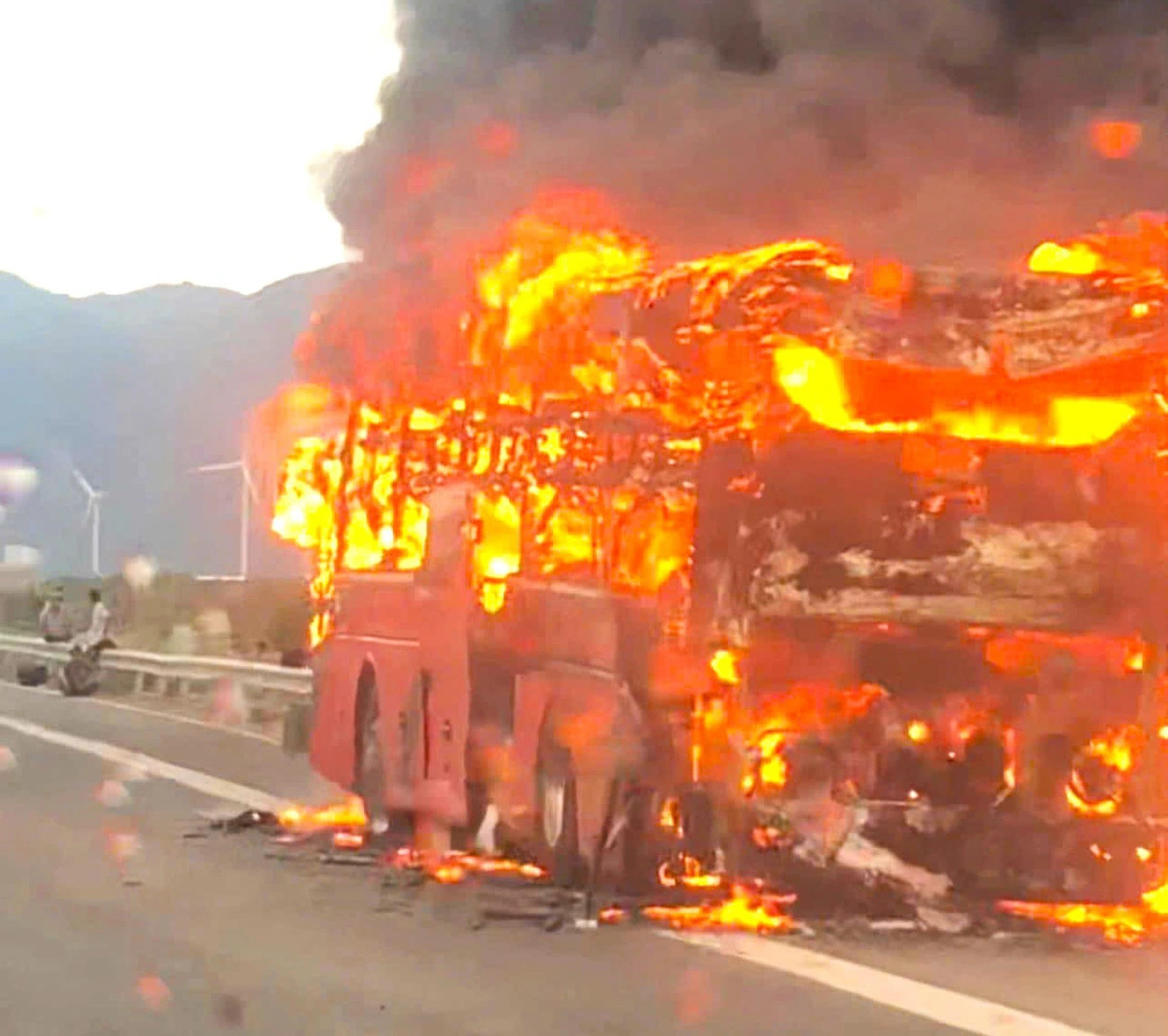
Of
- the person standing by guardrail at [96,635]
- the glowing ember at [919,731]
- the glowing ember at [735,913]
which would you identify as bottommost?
the glowing ember at [735,913]

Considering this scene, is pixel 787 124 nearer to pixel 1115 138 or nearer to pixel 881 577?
pixel 1115 138

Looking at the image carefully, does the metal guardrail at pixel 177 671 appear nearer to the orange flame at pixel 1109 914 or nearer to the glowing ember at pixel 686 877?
the glowing ember at pixel 686 877

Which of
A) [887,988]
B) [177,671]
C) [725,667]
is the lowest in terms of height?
[887,988]

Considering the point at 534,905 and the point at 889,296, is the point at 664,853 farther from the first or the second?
the point at 889,296

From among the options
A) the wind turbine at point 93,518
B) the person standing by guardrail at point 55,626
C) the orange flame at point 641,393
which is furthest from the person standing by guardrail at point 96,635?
the wind turbine at point 93,518

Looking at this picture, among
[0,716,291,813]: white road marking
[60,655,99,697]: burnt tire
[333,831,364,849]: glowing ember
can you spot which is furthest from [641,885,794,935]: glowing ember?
[60,655,99,697]: burnt tire

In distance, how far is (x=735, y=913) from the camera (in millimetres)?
10180

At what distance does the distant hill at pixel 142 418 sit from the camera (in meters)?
105

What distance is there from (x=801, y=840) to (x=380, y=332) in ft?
20.1

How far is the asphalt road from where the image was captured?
25.9 feet

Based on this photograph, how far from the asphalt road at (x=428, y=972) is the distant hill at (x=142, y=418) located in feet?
175

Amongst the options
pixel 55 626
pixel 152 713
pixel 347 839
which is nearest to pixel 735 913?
pixel 347 839

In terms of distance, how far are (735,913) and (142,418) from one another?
134114 mm

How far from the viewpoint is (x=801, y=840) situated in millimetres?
10008
